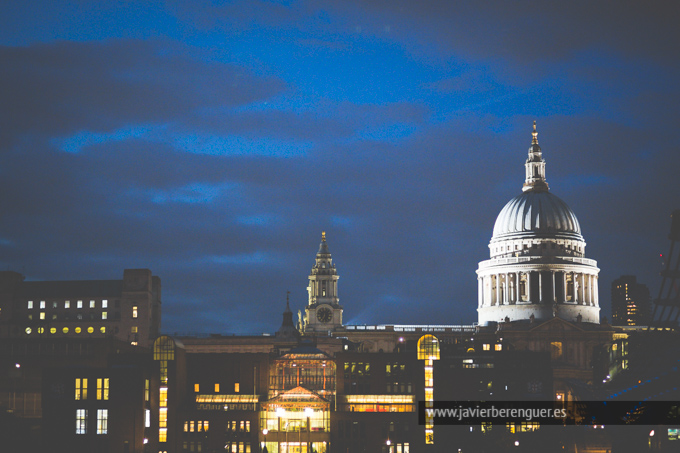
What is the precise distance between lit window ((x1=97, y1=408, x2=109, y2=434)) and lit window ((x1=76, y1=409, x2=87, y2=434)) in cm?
156

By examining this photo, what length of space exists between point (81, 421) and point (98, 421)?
80.0 inches

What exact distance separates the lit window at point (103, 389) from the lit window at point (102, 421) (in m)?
1.88

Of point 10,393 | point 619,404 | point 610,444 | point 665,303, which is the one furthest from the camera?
point 10,393

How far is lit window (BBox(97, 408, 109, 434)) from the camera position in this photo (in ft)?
557

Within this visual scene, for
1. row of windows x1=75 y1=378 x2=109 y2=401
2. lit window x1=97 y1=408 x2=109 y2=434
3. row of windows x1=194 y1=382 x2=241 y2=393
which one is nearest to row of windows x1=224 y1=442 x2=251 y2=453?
row of windows x1=194 y1=382 x2=241 y2=393

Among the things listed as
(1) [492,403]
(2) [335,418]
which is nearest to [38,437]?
(2) [335,418]

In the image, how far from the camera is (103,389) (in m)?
173

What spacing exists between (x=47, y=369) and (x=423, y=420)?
47974 mm

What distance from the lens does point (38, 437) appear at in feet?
551

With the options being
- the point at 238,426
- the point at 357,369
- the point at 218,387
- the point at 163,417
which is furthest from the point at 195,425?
the point at 357,369

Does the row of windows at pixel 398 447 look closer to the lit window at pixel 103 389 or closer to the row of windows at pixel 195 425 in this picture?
the row of windows at pixel 195 425

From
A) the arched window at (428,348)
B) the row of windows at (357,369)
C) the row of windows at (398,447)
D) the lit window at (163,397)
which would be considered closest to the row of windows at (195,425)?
the lit window at (163,397)

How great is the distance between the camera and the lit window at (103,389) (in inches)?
6777

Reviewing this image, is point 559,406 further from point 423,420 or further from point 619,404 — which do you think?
point 619,404
